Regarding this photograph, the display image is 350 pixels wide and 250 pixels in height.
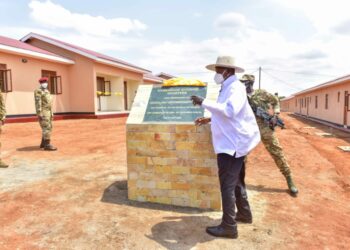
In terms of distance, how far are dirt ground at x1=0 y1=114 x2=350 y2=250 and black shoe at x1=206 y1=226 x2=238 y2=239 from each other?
52 millimetres

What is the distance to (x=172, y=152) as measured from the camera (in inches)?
144

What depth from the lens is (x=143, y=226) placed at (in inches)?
126

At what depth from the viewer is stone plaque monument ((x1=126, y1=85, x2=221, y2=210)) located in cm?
356

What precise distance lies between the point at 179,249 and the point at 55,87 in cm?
1466

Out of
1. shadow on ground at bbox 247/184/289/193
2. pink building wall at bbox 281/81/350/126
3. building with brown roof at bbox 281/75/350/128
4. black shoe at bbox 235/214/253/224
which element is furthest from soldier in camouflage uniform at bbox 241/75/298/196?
pink building wall at bbox 281/81/350/126

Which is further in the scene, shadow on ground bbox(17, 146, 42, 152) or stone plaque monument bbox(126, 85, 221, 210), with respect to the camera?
shadow on ground bbox(17, 146, 42, 152)

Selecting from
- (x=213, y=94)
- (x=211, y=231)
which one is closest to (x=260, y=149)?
(x=213, y=94)

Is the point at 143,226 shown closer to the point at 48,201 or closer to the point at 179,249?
the point at 179,249

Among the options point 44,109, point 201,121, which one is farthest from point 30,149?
point 201,121

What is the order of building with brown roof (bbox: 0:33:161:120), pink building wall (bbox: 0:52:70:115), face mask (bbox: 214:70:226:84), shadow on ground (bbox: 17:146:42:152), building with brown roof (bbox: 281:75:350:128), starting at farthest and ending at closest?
building with brown roof (bbox: 281:75:350:128) → building with brown roof (bbox: 0:33:161:120) → pink building wall (bbox: 0:52:70:115) → shadow on ground (bbox: 17:146:42:152) → face mask (bbox: 214:70:226:84)

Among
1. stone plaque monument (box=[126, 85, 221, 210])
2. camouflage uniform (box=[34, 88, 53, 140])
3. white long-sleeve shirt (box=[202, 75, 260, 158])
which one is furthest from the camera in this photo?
camouflage uniform (box=[34, 88, 53, 140])

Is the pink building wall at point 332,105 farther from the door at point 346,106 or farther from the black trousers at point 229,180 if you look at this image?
the black trousers at point 229,180

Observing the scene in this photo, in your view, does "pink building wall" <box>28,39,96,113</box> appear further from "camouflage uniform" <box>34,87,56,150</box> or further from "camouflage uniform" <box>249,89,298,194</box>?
"camouflage uniform" <box>249,89,298,194</box>

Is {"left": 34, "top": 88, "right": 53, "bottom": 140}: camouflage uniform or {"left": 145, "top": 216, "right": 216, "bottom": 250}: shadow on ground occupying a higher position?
{"left": 34, "top": 88, "right": 53, "bottom": 140}: camouflage uniform
